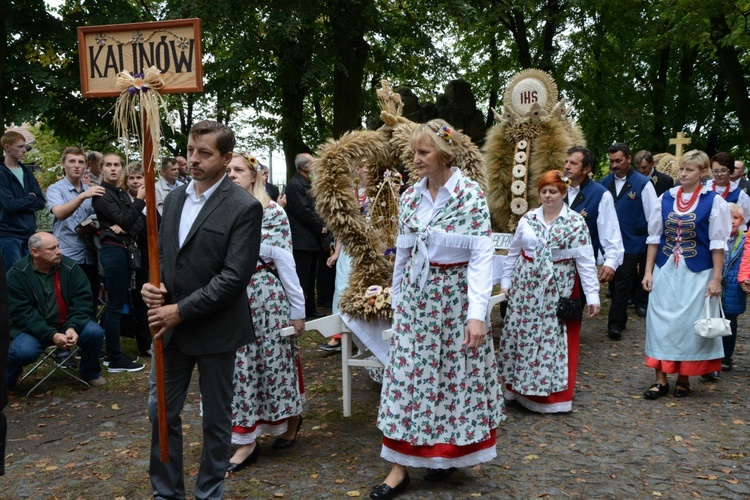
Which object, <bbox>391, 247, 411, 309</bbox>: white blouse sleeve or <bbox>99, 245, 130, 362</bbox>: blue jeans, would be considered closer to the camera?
<bbox>391, 247, 411, 309</bbox>: white blouse sleeve

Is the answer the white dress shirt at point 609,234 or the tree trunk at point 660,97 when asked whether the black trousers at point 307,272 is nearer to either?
the white dress shirt at point 609,234

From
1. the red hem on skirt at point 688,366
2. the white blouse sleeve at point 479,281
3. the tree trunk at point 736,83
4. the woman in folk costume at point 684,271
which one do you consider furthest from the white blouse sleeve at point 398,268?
the tree trunk at point 736,83

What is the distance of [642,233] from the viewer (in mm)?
9188

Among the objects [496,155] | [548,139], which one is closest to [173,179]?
[496,155]

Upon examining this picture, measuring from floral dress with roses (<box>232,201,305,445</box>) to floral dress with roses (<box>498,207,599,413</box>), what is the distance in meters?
Result: 2.16

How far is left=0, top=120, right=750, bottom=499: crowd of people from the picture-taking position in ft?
11.8

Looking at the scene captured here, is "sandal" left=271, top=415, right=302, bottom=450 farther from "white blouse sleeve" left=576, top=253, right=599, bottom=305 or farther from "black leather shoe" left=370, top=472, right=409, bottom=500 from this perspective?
"white blouse sleeve" left=576, top=253, right=599, bottom=305

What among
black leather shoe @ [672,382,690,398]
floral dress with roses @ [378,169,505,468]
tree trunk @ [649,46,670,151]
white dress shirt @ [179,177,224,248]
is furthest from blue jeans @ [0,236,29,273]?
tree trunk @ [649,46,670,151]

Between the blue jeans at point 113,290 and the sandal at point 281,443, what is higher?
the blue jeans at point 113,290

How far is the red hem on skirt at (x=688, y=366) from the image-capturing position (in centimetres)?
Result: 615

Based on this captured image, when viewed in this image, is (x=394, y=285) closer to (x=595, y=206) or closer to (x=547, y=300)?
(x=547, y=300)

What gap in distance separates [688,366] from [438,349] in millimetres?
3151

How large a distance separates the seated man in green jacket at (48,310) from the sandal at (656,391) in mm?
5027

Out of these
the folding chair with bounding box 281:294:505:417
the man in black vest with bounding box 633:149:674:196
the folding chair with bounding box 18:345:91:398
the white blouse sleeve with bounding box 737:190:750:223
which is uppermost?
the man in black vest with bounding box 633:149:674:196
